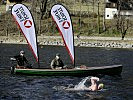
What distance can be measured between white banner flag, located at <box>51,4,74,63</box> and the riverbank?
40695 mm

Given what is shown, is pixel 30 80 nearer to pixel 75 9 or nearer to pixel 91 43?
pixel 91 43

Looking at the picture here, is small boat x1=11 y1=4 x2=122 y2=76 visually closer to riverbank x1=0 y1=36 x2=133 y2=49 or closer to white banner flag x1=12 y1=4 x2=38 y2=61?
white banner flag x1=12 y1=4 x2=38 y2=61

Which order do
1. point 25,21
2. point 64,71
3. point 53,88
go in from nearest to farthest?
point 53,88, point 64,71, point 25,21

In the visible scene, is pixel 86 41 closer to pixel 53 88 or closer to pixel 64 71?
pixel 64 71

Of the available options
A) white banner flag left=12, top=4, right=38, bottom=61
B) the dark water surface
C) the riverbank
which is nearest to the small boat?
white banner flag left=12, top=4, right=38, bottom=61

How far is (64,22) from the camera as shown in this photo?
37.8m

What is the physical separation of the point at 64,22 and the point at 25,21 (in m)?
3.93

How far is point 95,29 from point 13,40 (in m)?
21.5

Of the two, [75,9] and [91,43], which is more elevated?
[75,9]

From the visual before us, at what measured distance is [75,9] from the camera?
399ft

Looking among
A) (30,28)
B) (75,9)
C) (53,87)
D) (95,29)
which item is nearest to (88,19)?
(95,29)

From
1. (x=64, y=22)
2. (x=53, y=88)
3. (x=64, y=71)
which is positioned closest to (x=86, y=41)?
(x=64, y=22)

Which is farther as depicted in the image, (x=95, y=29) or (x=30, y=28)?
(x=95, y=29)

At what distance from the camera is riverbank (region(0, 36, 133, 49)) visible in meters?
79.5
